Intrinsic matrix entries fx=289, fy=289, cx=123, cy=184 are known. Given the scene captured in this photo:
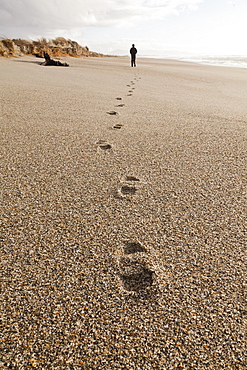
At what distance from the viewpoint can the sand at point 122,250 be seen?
77 cm

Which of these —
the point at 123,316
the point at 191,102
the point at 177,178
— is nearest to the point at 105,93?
the point at 191,102

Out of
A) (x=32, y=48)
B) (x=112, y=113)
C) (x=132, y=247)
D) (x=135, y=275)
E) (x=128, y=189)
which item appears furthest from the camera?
(x=32, y=48)

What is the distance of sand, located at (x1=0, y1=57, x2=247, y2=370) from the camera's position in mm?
771

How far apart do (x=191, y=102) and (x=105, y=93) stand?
122 cm

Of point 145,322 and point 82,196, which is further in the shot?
point 82,196

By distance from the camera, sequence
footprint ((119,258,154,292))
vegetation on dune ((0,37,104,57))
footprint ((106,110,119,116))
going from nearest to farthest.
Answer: footprint ((119,258,154,292)) < footprint ((106,110,119,116)) < vegetation on dune ((0,37,104,57))

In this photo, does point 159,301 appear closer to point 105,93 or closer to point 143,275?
point 143,275

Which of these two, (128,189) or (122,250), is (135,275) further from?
(128,189)

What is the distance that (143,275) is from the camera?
1.01 m

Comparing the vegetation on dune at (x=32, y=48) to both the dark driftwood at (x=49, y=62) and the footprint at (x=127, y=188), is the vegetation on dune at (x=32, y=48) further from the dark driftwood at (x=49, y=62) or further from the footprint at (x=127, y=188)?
the footprint at (x=127, y=188)

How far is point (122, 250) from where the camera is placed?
1112mm

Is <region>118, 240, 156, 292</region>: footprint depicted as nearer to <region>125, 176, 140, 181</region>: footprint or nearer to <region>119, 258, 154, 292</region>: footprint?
<region>119, 258, 154, 292</region>: footprint

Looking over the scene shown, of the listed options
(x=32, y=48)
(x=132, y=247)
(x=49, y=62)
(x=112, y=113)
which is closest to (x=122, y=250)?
(x=132, y=247)

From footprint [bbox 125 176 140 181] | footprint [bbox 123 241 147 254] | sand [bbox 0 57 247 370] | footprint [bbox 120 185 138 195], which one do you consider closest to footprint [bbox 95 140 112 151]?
sand [bbox 0 57 247 370]
